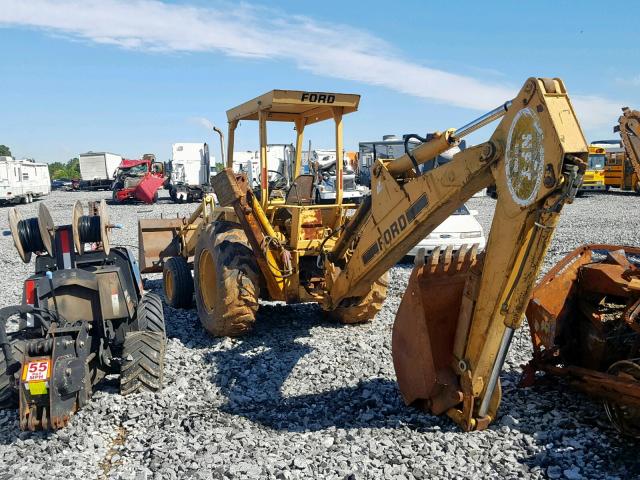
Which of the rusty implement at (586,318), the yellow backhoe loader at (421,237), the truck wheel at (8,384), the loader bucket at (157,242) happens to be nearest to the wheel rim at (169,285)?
the loader bucket at (157,242)

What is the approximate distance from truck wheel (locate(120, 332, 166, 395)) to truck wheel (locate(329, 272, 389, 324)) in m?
2.53

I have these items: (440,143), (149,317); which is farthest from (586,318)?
(149,317)

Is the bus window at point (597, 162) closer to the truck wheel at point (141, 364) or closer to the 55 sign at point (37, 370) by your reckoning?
the truck wheel at point (141, 364)

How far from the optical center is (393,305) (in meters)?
8.25

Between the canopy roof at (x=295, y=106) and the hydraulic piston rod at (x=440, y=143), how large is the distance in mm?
1686

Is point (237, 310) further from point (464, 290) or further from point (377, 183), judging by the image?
point (464, 290)

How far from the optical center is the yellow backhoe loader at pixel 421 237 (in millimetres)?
3424

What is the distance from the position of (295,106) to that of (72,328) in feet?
11.3

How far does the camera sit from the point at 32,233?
559 cm

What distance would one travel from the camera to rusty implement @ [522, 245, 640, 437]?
4.51m

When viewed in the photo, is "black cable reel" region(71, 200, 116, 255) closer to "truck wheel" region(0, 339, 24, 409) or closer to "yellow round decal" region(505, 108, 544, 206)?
"truck wheel" region(0, 339, 24, 409)

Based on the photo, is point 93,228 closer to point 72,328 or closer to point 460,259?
point 72,328

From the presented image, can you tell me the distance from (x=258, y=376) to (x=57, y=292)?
1.99 metres

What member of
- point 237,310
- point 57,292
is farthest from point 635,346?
point 57,292
